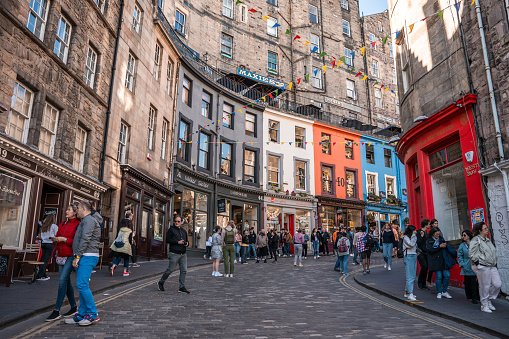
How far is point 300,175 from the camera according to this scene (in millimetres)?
30500

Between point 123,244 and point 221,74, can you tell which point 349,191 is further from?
point 123,244

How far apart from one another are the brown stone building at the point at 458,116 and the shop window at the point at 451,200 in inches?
1.2

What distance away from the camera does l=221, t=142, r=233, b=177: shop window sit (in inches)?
1039

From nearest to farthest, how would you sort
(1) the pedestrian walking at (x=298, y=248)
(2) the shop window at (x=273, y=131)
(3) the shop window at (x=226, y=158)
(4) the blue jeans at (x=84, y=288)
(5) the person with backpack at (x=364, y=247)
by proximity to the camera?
1. (4) the blue jeans at (x=84, y=288)
2. (5) the person with backpack at (x=364, y=247)
3. (1) the pedestrian walking at (x=298, y=248)
4. (3) the shop window at (x=226, y=158)
5. (2) the shop window at (x=273, y=131)

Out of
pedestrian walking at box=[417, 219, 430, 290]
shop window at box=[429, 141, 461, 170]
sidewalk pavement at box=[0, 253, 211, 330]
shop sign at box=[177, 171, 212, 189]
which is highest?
shop sign at box=[177, 171, 212, 189]

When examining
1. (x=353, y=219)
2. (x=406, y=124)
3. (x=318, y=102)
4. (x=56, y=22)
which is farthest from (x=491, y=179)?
(x=318, y=102)

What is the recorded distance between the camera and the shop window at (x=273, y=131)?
1179 inches

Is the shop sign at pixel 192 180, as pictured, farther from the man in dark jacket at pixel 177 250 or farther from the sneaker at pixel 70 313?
the sneaker at pixel 70 313

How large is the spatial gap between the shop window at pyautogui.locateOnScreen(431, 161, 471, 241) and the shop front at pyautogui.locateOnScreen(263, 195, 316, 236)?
51.4 ft

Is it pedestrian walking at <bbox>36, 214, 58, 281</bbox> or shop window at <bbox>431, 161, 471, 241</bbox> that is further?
shop window at <bbox>431, 161, 471, 241</bbox>

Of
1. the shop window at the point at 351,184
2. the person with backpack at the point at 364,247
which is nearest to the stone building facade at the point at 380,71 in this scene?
the shop window at the point at 351,184

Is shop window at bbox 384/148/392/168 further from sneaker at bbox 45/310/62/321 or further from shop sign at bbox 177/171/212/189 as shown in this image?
sneaker at bbox 45/310/62/321

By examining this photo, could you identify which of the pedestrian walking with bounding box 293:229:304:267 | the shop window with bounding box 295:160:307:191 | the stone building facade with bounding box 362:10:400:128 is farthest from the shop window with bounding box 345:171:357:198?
the pedestrian walking with bounding box 293:229:304:267

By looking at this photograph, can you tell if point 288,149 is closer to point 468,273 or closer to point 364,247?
point 364,247
